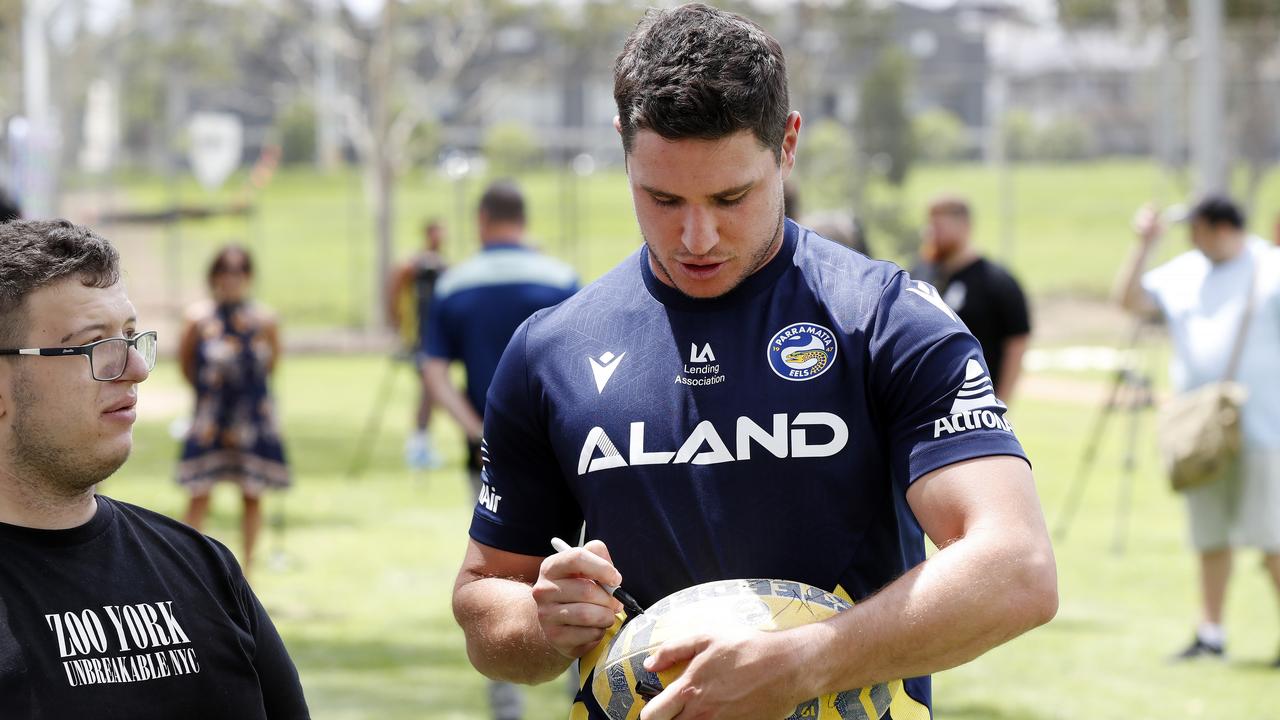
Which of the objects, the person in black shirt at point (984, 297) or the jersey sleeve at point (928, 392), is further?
the person in black shirt at point (984, 297)

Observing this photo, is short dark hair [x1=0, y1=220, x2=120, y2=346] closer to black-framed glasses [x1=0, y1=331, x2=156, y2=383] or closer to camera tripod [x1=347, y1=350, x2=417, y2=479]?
black-framed glasses [x1=0, y1=331, x2=156, y2=383]

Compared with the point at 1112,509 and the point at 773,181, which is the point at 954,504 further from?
the point at 1112,509

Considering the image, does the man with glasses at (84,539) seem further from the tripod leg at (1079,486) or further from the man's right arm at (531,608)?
the tripod leg at (1079,486)

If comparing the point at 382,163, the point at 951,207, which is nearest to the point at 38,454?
the point at 951,207

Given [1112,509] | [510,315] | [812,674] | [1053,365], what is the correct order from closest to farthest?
[812,674]
[510,315]
[1112,509]
[1053,365]

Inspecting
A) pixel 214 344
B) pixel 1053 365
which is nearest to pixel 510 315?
pixel 214 344

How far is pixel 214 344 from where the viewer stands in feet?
32.3

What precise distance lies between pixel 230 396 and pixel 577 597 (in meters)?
7.70

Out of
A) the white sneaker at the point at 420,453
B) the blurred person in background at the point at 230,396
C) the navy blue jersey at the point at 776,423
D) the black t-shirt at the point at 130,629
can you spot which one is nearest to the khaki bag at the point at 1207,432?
the blurred person in background at the point at 230,396

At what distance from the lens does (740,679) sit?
2303 mm

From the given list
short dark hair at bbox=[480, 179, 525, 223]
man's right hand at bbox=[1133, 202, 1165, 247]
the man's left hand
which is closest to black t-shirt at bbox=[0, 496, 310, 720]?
the man's left hand

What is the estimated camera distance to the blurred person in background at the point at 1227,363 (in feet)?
27.1

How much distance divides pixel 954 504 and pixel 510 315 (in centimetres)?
541

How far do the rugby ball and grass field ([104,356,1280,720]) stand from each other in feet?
16.5
